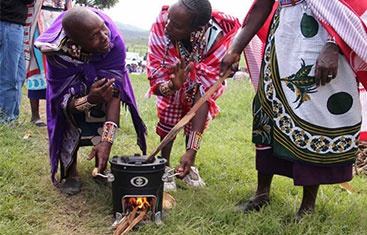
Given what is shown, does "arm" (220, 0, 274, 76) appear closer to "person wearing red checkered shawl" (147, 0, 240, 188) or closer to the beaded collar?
"person wearing red checkered shawl" (147, 0, 240, 188)

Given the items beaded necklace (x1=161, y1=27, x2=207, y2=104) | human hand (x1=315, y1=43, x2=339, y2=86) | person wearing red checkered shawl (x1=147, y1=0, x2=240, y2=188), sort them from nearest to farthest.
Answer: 1. human hand (x1=315, y1=43, x2=339, y2=86)
2. person wearing red checkered shawl (x1=147, y1=0, x2=240, y2=188)
3. beaded necklace (x1=161, y1=27, x2=207, y2=104)

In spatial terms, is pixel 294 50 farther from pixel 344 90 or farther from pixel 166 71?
pixel 166 71

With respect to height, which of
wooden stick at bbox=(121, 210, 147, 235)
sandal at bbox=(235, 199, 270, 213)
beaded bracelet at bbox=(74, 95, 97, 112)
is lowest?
sandal at bbox=(235, 199, 270, 213)

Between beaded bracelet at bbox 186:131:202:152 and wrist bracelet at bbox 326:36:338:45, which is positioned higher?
wrist bracelet at bbox 326:36:338:45

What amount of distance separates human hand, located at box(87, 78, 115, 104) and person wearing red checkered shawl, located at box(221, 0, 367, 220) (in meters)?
0.96

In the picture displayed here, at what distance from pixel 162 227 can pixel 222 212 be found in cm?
41

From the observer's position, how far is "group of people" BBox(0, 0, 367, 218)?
8.03 feet

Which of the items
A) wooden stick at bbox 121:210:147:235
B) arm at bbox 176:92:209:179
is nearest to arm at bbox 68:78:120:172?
wooden stick at bbox 121:210:147:235

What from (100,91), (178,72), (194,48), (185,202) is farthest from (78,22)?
(185,202)

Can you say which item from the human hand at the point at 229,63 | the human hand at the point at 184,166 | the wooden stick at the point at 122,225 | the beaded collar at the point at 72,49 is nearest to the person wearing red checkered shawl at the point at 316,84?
the human hand at the point at 229,63

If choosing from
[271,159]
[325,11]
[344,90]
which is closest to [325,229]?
[271,159]

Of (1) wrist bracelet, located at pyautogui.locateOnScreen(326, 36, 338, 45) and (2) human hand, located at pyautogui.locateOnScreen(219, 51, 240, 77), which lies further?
(2) human hand, located at pyautogui.locateOnScreen(219, 51, 240, 77)

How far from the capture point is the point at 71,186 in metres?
3.20

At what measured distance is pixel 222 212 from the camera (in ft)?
9.23
